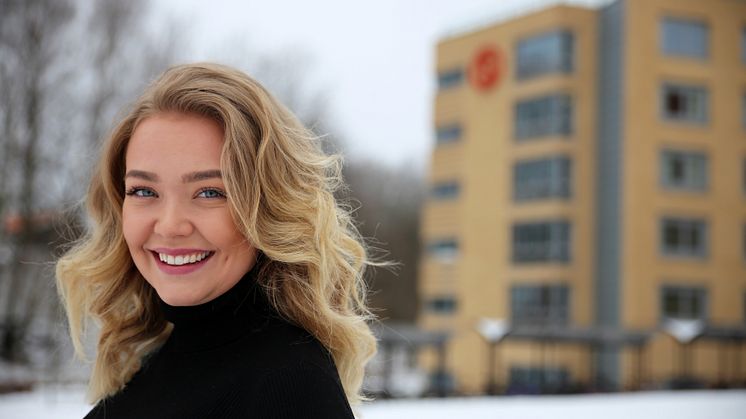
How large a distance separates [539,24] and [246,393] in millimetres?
37353

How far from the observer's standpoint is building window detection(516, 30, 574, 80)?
119ft

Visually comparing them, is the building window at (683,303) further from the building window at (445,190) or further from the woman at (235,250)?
the woman at (235,250)

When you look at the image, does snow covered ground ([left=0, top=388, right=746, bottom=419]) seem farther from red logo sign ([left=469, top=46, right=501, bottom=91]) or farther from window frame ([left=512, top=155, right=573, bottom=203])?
red logo sign ([left=469, top=46, right=501, bottom=91])

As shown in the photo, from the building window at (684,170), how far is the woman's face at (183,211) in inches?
1413

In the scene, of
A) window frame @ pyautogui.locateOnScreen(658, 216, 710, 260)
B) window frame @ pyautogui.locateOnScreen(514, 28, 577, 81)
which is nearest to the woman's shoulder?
window frame @ pyautogui.locateOnScreen(658, 216, 710, 260)

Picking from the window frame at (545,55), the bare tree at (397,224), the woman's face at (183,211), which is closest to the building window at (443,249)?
the window frame at (545,55)

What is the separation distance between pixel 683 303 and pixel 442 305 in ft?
35.9

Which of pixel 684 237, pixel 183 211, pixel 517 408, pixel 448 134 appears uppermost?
pixel 448 134

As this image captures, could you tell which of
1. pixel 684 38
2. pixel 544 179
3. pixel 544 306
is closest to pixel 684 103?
pixel 684 38

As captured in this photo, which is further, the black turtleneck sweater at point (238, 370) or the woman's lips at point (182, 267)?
the woman's lips at point (182, 267)

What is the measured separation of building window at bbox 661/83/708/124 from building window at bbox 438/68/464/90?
963 cm

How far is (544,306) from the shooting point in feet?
118

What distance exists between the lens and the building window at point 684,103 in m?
35.4

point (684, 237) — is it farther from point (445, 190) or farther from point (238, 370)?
point (238, 370)
